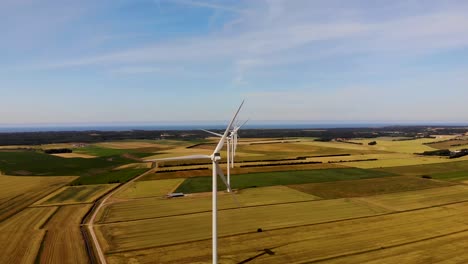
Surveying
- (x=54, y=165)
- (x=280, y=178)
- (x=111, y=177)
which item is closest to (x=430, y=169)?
(x=280, y=178)

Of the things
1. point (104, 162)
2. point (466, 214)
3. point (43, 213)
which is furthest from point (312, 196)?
point (104, 162)

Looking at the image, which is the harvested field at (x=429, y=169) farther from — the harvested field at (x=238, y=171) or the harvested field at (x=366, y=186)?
the harvested field at (x=238, y=171)

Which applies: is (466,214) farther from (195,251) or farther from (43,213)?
(43,213)

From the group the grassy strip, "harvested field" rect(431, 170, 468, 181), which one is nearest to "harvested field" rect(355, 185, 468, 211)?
"harvested field" rect(431, 170, 468, 181)

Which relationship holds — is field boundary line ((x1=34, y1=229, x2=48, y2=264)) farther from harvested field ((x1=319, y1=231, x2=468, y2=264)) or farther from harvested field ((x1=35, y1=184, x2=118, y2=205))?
harvested field ((x1=319, y1=231, x2=468, y2=264))

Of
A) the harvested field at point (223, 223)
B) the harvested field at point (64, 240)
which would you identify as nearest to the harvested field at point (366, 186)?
the harvested field at point (223, 223)
